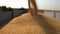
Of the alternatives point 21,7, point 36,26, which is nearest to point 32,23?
point 36,26

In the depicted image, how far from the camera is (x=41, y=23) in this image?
0.23 metres

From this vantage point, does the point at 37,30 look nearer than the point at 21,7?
Yes

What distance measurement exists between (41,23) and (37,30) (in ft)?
0.05

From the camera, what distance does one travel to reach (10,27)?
24cm

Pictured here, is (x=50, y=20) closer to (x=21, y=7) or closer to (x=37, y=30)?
(x=37, y=30)

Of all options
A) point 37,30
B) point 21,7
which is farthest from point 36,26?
point 21,7

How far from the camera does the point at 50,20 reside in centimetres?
23

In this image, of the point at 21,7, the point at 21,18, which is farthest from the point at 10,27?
the point at 21,7

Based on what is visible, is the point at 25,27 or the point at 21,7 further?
the point at 21,7

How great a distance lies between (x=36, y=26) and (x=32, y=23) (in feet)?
0.04

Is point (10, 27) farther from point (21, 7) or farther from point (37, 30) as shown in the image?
point (21, 7)

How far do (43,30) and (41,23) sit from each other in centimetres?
1

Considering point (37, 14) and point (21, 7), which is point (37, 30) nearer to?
point (37, 14)

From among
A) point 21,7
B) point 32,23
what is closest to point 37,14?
point 32,23
